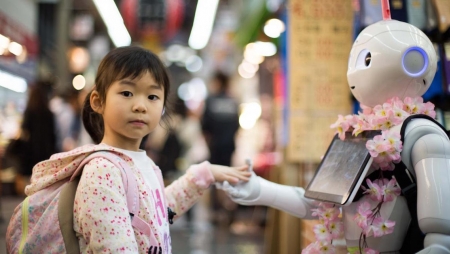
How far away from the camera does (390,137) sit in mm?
1927

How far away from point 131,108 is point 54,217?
457 millimetres

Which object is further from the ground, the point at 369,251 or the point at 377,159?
the point at 377,159

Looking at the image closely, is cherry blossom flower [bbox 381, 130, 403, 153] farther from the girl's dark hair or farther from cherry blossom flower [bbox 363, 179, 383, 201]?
the girl's dark hair

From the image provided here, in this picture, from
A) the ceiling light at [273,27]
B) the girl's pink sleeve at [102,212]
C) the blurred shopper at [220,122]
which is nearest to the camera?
the girl's pink sleeve at [102,212]

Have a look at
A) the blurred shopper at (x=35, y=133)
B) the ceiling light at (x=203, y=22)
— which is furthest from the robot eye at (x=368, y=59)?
the ceiling light at (x=203, y=22)

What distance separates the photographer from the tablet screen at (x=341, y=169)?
198 centimetres

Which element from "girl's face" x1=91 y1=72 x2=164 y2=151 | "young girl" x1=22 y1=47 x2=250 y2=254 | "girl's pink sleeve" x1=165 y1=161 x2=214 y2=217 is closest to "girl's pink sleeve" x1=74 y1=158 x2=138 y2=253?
"young girl" x1=22 y1=47 x2=250 y2=254

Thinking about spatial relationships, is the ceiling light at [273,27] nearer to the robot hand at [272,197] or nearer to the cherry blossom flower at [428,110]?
the robot hand at [272,197]

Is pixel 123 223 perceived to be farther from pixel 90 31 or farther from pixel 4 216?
pixel 90 31

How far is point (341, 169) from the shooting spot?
2094mm

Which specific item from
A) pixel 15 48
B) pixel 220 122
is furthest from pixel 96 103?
pixel 220 122

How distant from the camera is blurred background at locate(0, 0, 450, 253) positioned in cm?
393

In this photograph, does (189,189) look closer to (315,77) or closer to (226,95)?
(315,77)

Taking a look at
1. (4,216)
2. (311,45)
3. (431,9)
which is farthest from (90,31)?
(431,9)
